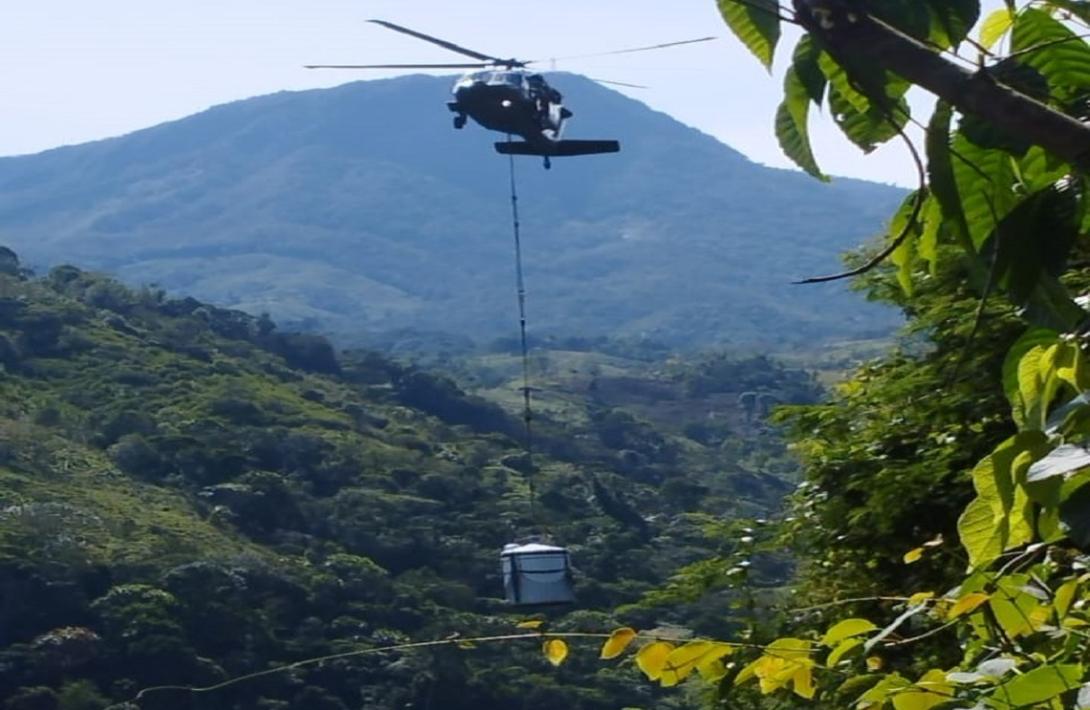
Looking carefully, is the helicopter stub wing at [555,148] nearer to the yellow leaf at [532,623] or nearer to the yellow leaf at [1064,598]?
the yellow leaf at [532,623]

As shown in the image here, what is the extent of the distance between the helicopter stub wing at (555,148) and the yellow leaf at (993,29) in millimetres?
10941

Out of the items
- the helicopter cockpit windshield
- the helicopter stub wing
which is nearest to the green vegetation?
the helicopter stub wing

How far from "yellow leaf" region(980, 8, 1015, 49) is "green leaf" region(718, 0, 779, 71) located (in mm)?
129

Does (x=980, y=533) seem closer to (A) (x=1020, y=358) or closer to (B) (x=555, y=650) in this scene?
(A) (x=1020, y=358)

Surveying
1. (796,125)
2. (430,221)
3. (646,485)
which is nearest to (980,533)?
(796,125)

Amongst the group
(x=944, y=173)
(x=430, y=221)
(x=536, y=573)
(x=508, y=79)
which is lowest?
(x=430, y=221)

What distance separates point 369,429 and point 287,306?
270 ft

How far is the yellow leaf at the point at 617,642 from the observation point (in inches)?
45.7

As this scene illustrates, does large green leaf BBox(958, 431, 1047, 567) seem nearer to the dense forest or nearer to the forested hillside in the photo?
the dense forest

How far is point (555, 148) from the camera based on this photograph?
1224 centimetres

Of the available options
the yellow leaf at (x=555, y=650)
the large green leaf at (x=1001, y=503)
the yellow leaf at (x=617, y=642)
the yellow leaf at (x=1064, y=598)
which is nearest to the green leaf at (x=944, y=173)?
the large green leaf at (x=1001, y=503)

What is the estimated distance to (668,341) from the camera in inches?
4663

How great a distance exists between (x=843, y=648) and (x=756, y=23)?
0.48 meters

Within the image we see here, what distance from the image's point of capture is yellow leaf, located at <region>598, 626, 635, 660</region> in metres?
1.16
